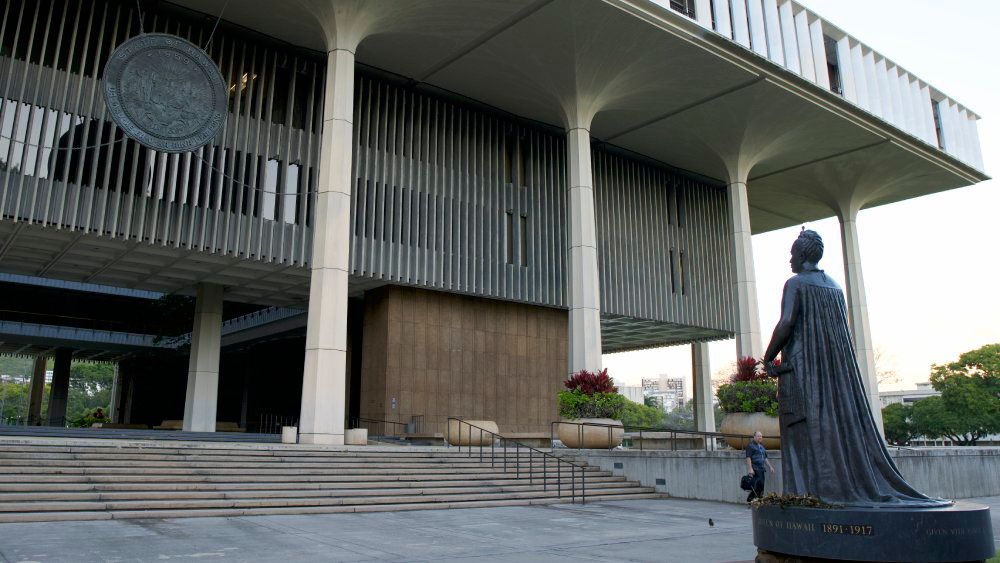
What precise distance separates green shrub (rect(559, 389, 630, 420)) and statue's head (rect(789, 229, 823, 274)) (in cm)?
1406

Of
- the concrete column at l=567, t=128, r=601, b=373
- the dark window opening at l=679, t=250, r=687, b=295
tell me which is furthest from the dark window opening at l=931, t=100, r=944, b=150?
the concrete column at l=567, t=128, r=601, b=373

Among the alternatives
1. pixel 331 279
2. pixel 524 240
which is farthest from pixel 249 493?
pixel 524 240

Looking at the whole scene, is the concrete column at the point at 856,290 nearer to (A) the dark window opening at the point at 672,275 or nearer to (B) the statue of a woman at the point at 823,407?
(A) the dark window opening at the point at 672,275

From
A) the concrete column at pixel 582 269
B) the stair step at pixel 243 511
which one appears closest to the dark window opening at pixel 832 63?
the concrete column at pixel 582 269

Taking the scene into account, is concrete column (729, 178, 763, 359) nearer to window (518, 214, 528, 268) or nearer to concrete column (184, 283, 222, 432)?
window (518, 214, 528, 268)

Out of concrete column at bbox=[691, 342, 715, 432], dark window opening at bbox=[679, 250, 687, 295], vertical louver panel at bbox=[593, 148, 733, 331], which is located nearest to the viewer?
vertical louver panel at bbox=[593, 148, 733, 331]

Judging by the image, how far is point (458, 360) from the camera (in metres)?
25.3

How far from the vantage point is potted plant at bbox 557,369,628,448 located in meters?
19.2

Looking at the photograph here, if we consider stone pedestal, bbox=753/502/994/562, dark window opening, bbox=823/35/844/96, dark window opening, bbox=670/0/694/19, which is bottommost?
stone pedestal, bbox=753/502/994/562

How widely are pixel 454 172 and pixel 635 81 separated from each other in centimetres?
662

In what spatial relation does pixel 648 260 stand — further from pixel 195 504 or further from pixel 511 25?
pixel 195 504

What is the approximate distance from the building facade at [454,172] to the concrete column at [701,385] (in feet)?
18.7

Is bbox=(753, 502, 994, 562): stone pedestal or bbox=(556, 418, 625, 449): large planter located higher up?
bbox=(556, 418, 625, 449): large planter

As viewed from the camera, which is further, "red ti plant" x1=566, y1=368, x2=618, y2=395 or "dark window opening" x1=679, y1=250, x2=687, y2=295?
"dark window opening" x1=679, y1=250, x2=687, y2=295
